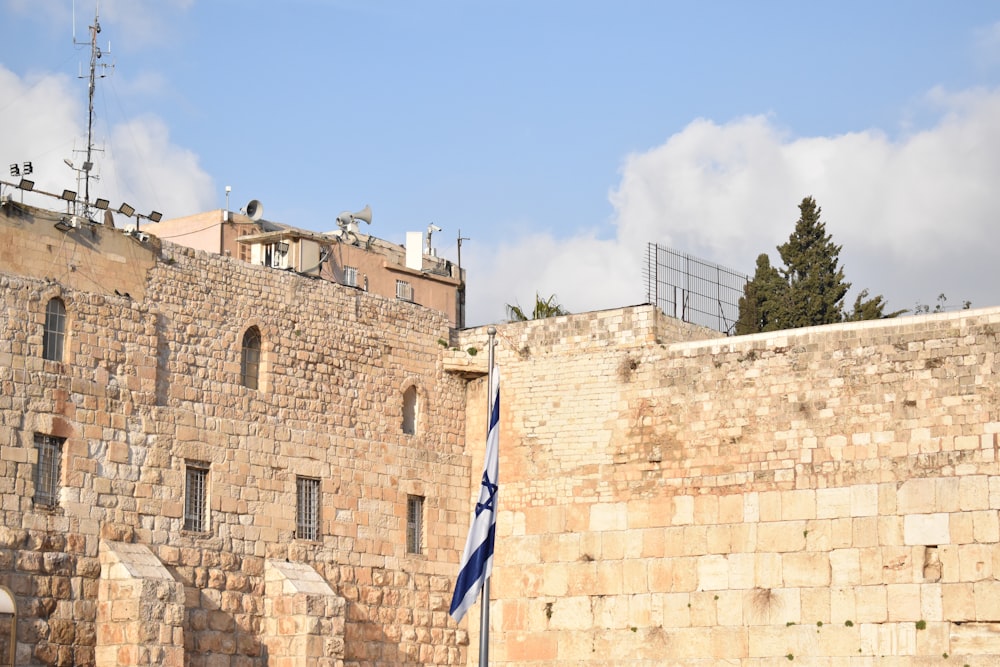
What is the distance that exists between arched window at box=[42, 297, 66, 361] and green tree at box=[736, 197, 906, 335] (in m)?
14.1

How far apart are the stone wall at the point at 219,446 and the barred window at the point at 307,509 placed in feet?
0.30

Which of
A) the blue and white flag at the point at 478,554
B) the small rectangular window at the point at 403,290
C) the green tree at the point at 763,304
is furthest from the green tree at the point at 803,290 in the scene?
the blue and white flag at the point at 478,554

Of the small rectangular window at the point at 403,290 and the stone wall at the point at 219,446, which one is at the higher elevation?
the small rectangular window at the point at 403,290

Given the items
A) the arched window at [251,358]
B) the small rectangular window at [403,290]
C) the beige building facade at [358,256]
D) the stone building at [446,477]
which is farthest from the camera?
the small rectangular window at [403,290]

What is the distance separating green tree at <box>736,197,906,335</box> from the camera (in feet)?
100

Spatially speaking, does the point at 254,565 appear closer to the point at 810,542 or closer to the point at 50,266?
the point at 50,266

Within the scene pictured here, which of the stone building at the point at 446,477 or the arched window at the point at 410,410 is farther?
the arched window at the point at 410,410

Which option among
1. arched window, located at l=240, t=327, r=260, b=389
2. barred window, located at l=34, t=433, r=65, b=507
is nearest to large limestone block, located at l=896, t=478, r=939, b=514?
arched window, located at l=240, t=327, r=260, b=389

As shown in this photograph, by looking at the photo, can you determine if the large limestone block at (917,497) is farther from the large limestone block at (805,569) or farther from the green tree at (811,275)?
the green tree at (811,275)

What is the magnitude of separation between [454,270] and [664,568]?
8.17 m

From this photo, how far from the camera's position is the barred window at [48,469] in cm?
1864

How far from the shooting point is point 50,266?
19.3 meters

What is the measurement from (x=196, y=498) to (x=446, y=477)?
423 centimetres

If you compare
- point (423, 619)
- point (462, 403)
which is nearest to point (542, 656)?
point (423, 619)
